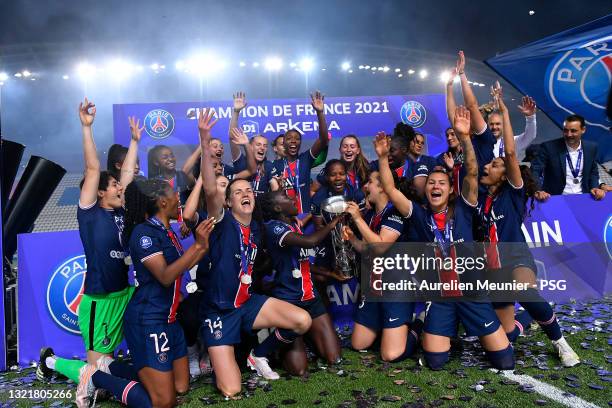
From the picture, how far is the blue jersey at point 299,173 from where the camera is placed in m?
6.51

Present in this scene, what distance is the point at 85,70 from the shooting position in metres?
27.9

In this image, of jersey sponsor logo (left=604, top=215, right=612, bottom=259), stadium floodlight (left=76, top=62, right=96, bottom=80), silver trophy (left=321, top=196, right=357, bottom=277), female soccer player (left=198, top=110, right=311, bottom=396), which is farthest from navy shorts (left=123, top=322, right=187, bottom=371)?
stadium floodlight (left=76, top=62, right=96, bottom=80)

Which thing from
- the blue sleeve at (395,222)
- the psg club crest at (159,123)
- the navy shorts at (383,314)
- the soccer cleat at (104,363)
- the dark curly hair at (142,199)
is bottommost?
the soccer cleat at (104,363)

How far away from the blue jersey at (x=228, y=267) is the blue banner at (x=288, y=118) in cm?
421

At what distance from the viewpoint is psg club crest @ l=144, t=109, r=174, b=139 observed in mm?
8109

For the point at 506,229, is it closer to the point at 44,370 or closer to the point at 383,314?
the point at 383,314

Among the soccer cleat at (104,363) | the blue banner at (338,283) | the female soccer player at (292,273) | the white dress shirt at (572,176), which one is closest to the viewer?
the soccer cleat at (104,363)

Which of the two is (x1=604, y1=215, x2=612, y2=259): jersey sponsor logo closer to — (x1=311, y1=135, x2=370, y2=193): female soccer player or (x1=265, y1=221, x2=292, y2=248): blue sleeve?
(x1=311, y1=135, x2=370, y2=193): female soccer player

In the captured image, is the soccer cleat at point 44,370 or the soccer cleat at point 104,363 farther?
the soccer cleat at point 44,370

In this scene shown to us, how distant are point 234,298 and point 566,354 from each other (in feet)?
9.45

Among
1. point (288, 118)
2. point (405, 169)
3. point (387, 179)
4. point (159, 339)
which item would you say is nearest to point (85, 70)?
point (288, 118)

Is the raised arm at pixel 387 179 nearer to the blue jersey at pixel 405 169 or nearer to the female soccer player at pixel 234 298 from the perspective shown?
the female soccer player at pixel 234 298

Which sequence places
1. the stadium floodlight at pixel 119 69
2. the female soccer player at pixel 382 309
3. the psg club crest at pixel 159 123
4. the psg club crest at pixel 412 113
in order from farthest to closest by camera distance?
1. the stadium floodlight at pixel 119 69
2. the psg club crest at pixel 412 113
3. the psg club crest at pixel 159 123
4. the female soccer player at pixel 382 309

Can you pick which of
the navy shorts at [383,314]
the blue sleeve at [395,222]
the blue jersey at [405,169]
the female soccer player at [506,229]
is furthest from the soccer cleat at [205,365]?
the blue jersey at [405,169]
